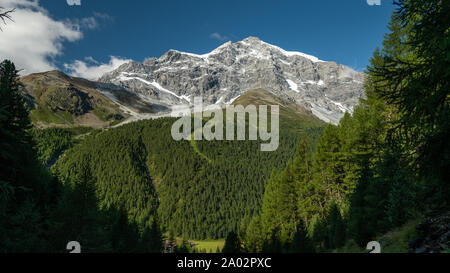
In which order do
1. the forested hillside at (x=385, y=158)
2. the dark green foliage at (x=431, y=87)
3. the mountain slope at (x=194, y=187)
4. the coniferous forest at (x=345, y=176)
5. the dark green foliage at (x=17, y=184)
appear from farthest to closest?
the mountain slope at (x=194, y=187) < the dark green foliage at (x=17, y=184) < the coniferous forest at (x=345, y=176) < the forested hillside at (x=385, y=158) < the dark green foliage at (x=431, y=87)

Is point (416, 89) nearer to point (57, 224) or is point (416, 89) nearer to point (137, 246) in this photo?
point (57, 224)

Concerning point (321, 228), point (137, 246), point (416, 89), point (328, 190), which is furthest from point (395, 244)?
point (137, 246)

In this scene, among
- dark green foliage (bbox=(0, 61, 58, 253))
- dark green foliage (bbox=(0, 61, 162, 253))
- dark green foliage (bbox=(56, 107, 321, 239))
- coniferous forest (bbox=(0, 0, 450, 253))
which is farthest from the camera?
dark green foliage (bbox=(56, 107, 321, 239))

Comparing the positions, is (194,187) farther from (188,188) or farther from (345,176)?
(345,176)

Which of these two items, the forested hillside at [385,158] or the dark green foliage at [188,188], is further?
the dark green foliage at [188,188]

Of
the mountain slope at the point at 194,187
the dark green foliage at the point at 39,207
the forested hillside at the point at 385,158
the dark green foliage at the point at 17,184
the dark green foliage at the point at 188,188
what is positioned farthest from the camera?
the dark green foliage at the point at 188,188

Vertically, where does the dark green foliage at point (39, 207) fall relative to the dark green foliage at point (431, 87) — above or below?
below

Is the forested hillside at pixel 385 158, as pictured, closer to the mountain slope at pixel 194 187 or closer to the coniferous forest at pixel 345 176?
the coniferous forest at pixel 345 176

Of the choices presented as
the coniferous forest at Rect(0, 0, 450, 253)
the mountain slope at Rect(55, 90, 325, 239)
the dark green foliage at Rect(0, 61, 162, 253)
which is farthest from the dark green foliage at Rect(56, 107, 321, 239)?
the dark green foliage at Rect(0, 61, 162, 253)

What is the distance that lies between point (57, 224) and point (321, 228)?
28.6 metres

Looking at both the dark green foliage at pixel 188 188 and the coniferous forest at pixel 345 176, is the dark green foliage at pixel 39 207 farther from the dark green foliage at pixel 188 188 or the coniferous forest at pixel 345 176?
the dark green foliage at pixel 188 188

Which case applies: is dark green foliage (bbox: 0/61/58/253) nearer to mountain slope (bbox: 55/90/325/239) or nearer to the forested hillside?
the forested hillside

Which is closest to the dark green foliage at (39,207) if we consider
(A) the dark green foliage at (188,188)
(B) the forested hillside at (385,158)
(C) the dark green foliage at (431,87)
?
(B) the forested hillside at (385,158)

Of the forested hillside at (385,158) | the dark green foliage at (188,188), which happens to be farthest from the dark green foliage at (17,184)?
the dark green foliage at (188,188)
